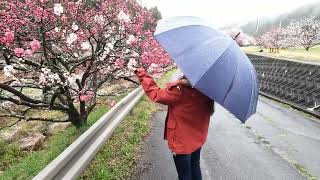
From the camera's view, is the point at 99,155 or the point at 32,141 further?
the point at 32,141

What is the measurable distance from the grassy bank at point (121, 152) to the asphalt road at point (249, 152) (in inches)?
8.5

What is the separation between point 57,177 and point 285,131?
9351mm

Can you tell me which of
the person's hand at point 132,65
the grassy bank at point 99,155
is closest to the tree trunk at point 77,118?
the grassy bank at point 99,155

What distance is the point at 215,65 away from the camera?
14.1ft

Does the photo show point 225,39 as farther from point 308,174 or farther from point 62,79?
point 308,174

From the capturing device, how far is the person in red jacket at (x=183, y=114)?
460 centimetres

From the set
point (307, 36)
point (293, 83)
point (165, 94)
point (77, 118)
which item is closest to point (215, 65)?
point (165, 94)

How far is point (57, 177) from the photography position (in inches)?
182

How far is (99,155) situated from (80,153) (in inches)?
67.8

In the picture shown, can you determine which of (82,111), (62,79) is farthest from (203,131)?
(82,111)

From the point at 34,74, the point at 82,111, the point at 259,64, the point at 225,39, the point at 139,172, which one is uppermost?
the point at 225,39

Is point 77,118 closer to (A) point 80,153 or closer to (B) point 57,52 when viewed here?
(B) point 57,52

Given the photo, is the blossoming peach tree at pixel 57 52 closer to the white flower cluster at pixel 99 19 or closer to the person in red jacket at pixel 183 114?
the white flower cluster at pixel 99 19

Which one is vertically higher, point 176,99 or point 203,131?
point 176,99
